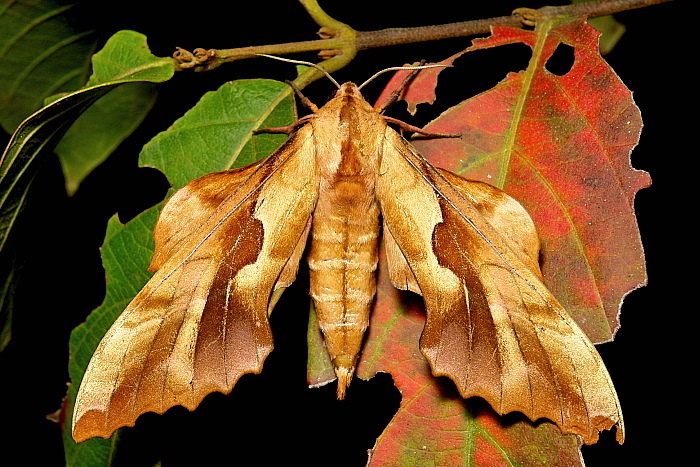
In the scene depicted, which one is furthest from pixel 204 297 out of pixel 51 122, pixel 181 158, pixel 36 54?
pixel 36 54

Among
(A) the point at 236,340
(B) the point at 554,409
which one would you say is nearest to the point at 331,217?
(A) the point at 236,340

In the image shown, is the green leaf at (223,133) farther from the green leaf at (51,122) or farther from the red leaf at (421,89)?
the red leaf at (421,89)

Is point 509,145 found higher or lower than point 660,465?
higher

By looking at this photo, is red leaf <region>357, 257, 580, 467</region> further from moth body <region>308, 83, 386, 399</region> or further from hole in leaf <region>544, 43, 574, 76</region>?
hole in leaf <region>544, 43, 574, 76</region>

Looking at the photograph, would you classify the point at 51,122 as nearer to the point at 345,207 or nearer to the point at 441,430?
the point at 345,207

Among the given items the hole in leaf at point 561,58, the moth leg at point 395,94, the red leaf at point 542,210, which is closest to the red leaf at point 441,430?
the red leaf at point 542,210

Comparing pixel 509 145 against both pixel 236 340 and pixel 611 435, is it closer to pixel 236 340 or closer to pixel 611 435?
pixel 236 340
